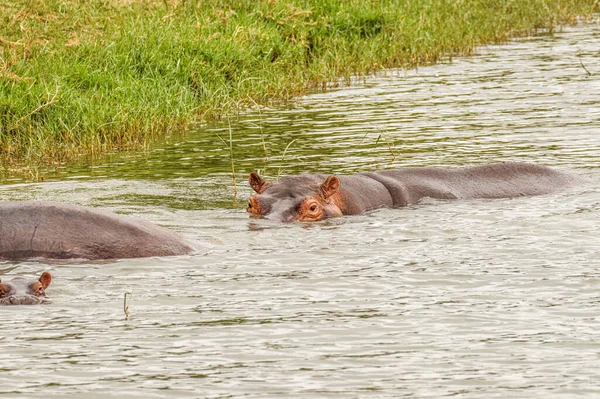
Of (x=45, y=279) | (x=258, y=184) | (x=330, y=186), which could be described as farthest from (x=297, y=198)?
(x=45, y=279)

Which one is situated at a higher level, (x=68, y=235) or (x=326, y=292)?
(x=68, y=235)

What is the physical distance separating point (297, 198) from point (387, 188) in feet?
3.34

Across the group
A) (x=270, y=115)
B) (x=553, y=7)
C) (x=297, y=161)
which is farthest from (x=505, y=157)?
(x=553, y=7)

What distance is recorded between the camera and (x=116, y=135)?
14.6 meters

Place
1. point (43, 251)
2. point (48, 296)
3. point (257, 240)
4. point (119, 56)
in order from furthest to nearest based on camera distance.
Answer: point (119, 56) < point (257, 240) < point (43, 251) < point (48, 296)

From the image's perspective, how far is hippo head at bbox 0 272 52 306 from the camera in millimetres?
7547

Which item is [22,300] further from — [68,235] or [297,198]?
[297,198]

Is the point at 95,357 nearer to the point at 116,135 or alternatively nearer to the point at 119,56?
the point at 116,135

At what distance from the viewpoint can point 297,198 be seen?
10367 mm

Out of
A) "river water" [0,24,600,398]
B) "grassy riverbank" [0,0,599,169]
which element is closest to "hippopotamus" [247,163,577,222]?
"river water" [0,24,600,398]

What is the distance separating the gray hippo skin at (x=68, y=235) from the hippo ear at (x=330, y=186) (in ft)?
6.23

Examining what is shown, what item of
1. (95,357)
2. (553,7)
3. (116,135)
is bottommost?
(95,357)

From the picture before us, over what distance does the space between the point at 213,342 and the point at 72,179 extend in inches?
242

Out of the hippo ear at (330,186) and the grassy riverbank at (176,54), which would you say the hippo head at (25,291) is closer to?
the hippo ear at (330,186)
